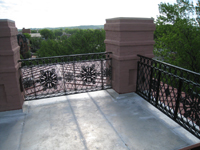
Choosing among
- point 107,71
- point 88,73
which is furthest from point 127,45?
point 88,73

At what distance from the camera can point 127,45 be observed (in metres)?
5.37

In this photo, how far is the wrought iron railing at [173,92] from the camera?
11.5 feet

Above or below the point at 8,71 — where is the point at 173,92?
below

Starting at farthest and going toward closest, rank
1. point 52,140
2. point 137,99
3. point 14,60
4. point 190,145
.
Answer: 1. point 137,99
2. point 14,60
3. point 52,140
4. point 190,145

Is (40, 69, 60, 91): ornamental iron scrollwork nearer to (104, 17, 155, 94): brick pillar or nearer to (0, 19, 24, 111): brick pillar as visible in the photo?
(0, 19, 24, 111): brick pillar

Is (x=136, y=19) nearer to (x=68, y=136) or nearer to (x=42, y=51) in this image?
(x=68, y=136)

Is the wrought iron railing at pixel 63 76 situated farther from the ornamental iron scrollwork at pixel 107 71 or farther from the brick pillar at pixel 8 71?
the brick pillar at pixel 8 71

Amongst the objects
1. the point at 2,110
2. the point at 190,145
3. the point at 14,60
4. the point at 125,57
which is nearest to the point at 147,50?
the point at 125,57

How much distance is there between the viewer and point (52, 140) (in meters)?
3.70

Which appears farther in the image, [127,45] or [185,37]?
[185,37]

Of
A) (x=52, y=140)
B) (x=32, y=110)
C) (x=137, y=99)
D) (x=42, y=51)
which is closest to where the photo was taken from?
(x=52, y=140)

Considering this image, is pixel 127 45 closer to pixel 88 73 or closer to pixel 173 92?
pixel 88 73

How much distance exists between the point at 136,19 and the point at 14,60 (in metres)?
4.11

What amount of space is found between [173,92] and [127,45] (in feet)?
7.24
